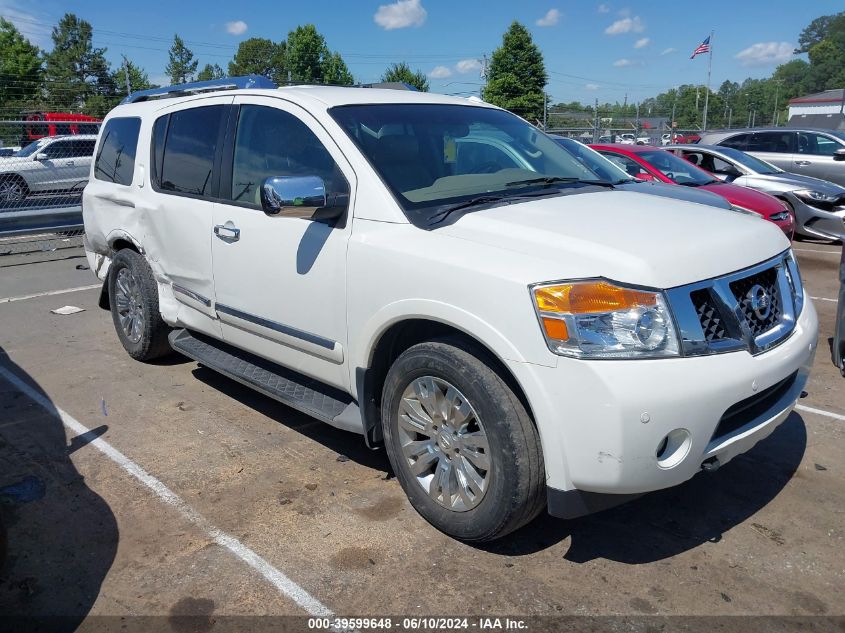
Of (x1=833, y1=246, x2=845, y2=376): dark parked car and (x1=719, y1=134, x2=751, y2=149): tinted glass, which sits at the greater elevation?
(x1=719, y1=134, x2=751, y2=149): tinted glass

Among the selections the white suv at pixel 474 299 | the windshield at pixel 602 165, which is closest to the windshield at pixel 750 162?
the windshield at pixel 602 165

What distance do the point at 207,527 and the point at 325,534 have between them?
579 mm

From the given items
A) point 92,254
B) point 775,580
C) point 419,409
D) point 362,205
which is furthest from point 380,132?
point 92,254

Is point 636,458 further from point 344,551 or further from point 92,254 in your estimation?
point 92,254

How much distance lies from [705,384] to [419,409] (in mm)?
1232

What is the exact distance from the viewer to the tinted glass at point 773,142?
1420 centimetres

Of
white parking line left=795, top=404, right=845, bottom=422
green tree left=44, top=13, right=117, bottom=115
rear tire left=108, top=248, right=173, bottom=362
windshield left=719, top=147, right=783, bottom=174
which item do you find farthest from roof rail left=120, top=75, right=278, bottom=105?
green tree left=44, top=13, right=117, bottom=115

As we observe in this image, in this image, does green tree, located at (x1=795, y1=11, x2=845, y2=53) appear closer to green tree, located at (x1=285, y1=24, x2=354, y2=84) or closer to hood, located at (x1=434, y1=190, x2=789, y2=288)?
green tree, located at (x1=285, y1=24, x2=354, y2=84)

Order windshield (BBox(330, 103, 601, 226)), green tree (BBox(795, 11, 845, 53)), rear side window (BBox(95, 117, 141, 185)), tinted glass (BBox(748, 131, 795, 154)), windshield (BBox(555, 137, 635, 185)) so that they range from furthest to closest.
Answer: green tree (BBox(795, 11, 845, 53))
tinted glass (BBox(748, 131, 795, 154))
windshield (BBox(555, 137, 635, 185))
rear side window (BBox(95, 117, 141, 185))
windshield (BBox(330, 103, 601, 226))

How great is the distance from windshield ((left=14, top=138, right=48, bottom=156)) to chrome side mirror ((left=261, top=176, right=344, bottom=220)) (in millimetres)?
10661

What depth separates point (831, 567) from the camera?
119 inches

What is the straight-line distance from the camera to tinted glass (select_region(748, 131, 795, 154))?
46.6 ft

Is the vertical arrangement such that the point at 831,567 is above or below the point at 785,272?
below

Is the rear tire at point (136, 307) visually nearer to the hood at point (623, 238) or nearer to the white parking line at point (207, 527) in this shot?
the white parking line at point (207, 527)
